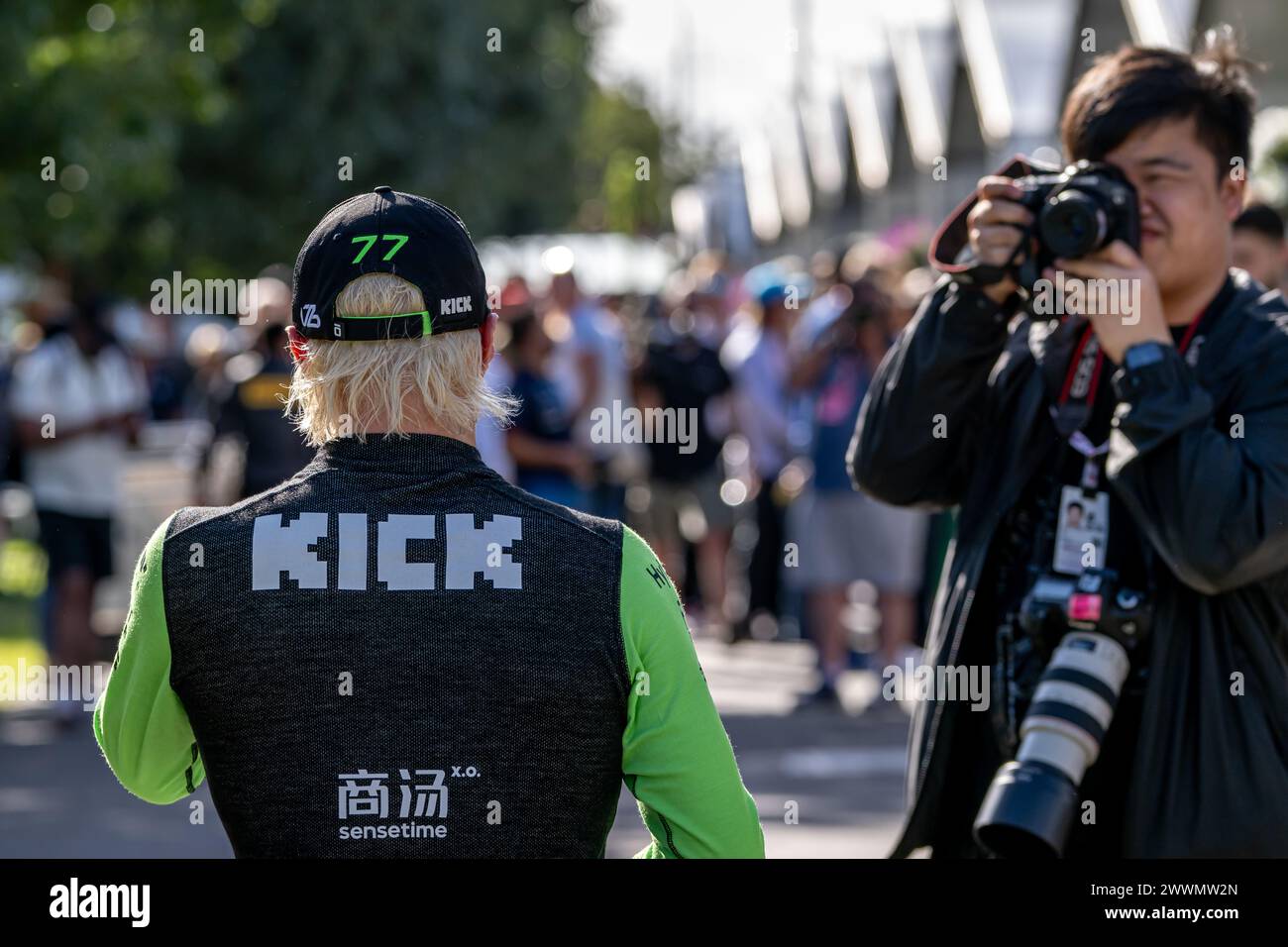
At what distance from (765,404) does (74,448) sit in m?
4.02

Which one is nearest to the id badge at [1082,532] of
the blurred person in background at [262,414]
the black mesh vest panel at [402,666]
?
the black mesh vest panel at [402,666]

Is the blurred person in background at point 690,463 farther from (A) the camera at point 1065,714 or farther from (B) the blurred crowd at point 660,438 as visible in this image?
(A) the camera at point 1065,714

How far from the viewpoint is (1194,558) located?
298 centimetres

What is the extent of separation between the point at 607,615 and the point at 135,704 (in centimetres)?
61

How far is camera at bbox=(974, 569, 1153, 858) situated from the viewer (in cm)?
296

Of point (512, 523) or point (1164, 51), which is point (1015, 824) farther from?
point (1164, 51)

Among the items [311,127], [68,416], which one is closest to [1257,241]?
[68,416]

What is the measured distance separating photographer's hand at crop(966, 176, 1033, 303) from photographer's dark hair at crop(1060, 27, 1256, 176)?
0.47 ft

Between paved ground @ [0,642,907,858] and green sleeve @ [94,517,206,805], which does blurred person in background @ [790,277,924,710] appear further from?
green sleeve @ [94,517,206,805]

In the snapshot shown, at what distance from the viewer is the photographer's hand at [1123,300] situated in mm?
3152

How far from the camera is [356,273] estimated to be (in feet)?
8.07

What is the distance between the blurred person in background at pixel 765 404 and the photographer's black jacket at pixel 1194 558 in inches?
307
